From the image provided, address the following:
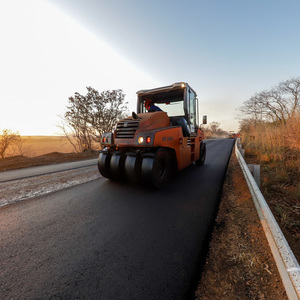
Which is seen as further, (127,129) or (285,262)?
(127,129)

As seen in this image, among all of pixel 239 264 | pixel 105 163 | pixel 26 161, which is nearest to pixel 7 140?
pixel 26 161

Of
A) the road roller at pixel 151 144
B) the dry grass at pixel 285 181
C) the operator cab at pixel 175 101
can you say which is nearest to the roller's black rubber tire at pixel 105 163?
the road roller at pixel 151 144

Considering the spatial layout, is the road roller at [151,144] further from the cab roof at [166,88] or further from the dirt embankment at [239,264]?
the dirt embankment at [239,264]

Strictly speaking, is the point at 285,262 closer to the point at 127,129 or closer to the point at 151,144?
the point at 151,144

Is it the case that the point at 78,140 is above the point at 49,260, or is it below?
above

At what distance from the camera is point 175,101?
5113mm

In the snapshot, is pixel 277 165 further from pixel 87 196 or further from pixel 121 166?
pixel 87 196

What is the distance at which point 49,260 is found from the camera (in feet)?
4.83

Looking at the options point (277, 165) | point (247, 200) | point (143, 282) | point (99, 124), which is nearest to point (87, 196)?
point (143, 282)

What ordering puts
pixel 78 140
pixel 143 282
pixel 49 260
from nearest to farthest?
pixel 143 282 < pixel 49 260 < pixel 78 140

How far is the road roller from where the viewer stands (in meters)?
3.31

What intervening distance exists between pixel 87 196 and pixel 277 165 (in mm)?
5504

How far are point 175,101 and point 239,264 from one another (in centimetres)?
465

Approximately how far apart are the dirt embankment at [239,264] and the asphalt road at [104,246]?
122 millimetres
